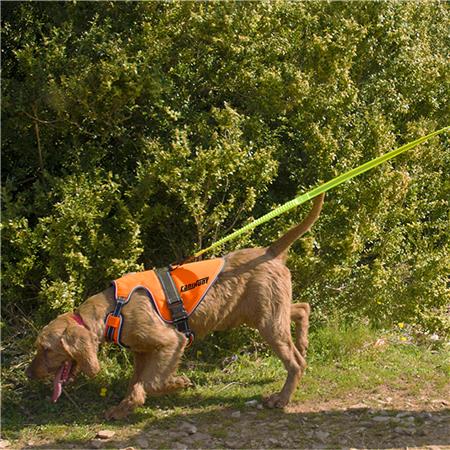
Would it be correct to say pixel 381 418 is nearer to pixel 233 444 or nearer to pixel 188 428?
pixel 233 444

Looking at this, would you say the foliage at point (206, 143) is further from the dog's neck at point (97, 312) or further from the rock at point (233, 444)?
the rock at point (233, 444)

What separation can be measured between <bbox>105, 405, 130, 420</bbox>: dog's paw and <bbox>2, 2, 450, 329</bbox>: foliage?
99cm

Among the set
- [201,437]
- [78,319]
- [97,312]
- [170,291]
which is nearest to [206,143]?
[170,291]

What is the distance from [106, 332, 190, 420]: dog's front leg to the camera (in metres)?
6.25

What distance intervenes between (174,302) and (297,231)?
1.24 m

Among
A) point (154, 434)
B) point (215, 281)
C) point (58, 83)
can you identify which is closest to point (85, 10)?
point (58, 83)

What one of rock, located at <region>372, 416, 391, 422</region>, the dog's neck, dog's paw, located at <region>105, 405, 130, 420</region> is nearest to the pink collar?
the dog's neck

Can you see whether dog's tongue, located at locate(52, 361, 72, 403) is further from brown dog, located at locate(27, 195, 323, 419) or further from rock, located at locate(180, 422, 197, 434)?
rock, located at locate(180, 422, 197, 434)

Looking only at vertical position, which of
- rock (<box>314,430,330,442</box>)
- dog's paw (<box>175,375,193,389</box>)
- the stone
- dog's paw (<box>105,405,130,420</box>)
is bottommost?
rock (<box>314,430,330,442</box>)

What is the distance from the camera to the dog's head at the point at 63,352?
20.0 feet

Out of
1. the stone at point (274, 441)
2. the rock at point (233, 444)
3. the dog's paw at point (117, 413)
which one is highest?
the dog's paw at point (117, 413)

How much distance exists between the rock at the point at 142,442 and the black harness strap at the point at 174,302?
3.01ft

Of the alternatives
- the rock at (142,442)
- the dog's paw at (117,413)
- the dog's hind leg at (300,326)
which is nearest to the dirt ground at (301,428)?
the rock at (142,442)

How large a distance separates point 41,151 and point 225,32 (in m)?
2.07
